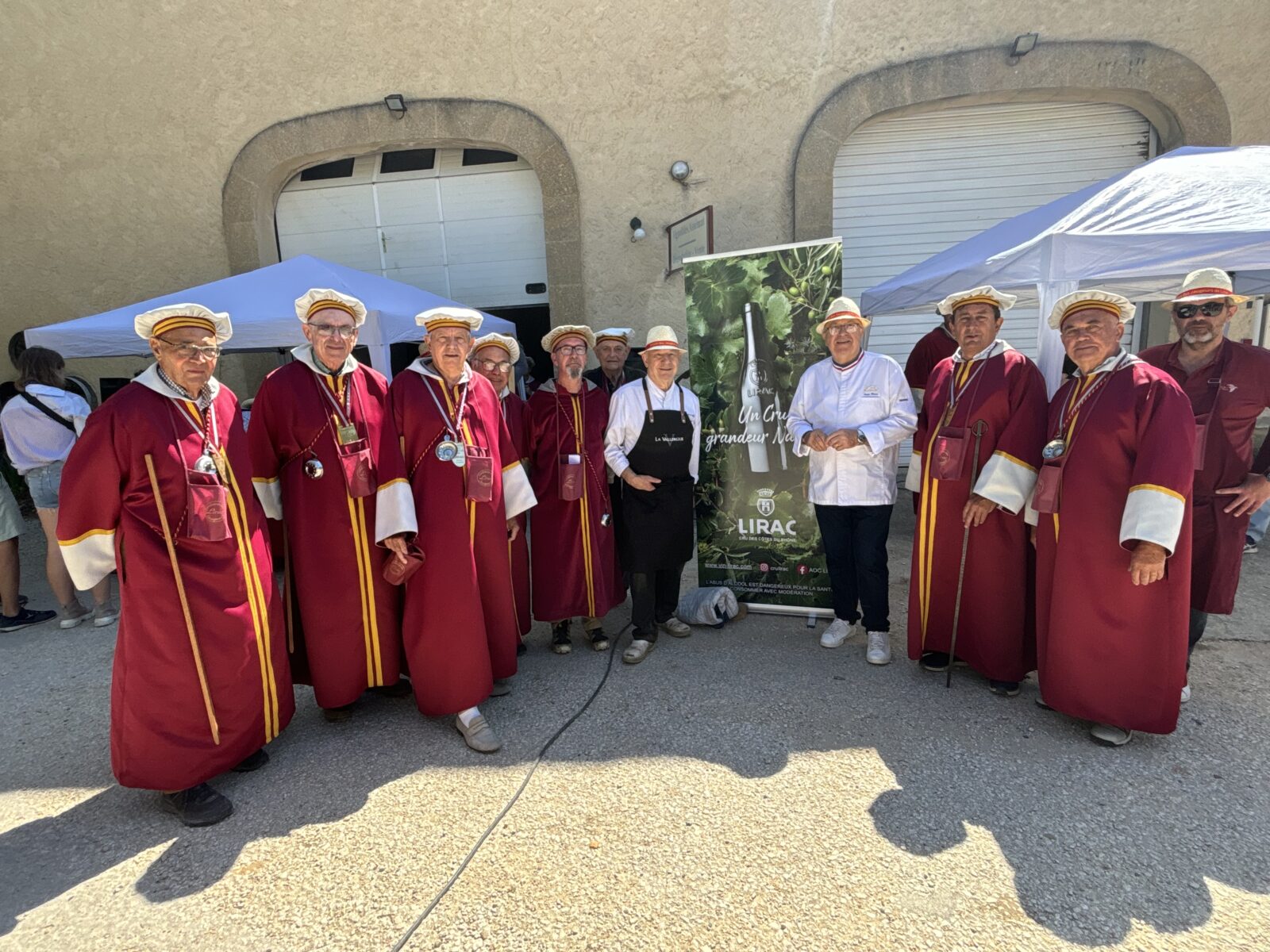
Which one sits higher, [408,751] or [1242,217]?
[1242,217]

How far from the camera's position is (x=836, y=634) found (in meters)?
3.99

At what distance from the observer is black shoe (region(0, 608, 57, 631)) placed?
473 cm

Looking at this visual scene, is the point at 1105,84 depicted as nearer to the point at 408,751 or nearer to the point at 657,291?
the point at 657,291

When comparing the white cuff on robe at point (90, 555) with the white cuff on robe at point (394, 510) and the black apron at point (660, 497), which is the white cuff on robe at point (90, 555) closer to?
the white cuff on robe at point (394, 510)

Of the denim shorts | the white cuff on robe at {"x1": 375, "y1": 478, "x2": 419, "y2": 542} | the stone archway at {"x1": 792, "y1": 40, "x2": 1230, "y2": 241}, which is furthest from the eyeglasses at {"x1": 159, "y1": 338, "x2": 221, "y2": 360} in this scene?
the stone archway at {"x1": 792, "y1": 40, "x2": 1230, "y2": 241}

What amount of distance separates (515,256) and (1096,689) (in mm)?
7184

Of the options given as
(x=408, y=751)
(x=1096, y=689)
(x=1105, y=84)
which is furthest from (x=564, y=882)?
(x=1105, y=84)

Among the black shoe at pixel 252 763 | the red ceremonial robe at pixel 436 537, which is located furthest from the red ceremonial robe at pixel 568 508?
the black shoe at pixel 252 763

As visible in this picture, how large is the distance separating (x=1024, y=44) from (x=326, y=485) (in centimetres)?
769

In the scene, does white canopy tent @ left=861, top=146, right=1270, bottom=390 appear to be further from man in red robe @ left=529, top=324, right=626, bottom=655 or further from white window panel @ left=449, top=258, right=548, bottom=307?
white window panel @ left=449, top=258, right=548, bottom=307

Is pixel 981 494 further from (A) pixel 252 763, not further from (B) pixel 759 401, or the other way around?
(A) pixel 252 763

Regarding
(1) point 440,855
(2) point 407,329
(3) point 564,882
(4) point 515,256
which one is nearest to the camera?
(3) point 564,882

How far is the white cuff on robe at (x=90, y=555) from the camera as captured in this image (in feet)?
7.83

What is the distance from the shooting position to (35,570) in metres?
6.26
